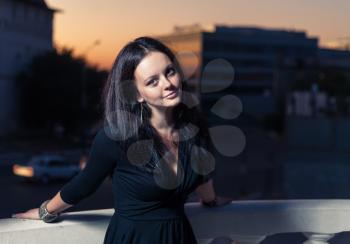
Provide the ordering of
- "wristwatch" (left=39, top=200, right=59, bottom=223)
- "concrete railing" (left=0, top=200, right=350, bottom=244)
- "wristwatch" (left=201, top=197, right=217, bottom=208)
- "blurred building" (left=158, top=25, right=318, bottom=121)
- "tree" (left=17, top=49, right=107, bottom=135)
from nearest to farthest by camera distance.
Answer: "wristwatch" (left=39, top=200, right=59, bottom=223), "concrete railing" (left=0, top=200, right=350, bottom=244), "wristwatch" (left=201, top=197, right=217, bottom=208), "tree" (left=17, top=49, right=107, bottom=135), "blurred building" (left=158, top=25, right=318, bottom=121)

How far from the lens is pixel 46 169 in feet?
90.6

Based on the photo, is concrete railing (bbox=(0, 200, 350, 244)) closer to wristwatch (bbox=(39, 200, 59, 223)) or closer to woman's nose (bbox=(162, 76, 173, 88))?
wristwatch (bbox=(39, 200, 59, 223))

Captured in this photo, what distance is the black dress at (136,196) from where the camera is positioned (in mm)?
2344

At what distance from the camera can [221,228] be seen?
3023 millimetres

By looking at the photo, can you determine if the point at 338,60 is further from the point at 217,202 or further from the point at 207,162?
the point at 207,162

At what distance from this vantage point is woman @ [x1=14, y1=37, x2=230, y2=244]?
7.72 ft

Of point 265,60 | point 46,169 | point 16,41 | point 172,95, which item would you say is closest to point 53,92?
point 16,41

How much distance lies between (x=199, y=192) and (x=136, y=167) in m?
0.61

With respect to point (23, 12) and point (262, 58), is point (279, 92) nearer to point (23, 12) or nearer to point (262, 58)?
point (262, 58)

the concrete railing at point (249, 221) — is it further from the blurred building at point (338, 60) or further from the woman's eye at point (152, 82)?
the blurred building at point (338, 60)

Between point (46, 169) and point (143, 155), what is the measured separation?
2585 centimetres

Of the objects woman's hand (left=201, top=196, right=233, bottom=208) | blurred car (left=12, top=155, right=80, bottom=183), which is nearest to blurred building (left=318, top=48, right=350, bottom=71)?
blurred car (left=12, top=155, right=80, bottom=183)

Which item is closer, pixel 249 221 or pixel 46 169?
pixel 249 221

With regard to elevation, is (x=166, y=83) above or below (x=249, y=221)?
above
